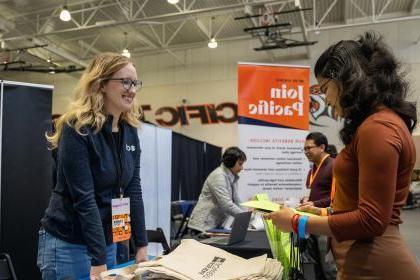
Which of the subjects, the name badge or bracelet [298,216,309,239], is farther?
the name badge

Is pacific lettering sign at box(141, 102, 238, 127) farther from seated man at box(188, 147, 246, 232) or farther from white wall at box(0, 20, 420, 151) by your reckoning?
seated man at box(188, 147, 246, 232)

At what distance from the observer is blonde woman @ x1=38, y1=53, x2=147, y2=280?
1.26 metres

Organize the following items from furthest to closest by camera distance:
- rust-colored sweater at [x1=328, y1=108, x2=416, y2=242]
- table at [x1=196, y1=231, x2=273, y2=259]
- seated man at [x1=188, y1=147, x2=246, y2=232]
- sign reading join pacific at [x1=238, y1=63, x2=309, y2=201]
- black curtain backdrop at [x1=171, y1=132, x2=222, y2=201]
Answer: black curtain backdrop at [x1=171, y1=132, x2=222, y2=201]
sign reading join pacific at [x1=238, y1=63, x2=309, y2=201]
seated man at [x1=188, y1=147, x2=246, y2=232]
table at [x1=196, y1=231, x2=273, y2=259]
rust-colored sweater at [x1=328, y1=108, x2=416, y2=242]

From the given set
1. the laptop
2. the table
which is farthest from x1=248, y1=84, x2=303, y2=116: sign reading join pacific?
the table

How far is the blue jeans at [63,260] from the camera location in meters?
1.30

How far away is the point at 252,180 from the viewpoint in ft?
13.5

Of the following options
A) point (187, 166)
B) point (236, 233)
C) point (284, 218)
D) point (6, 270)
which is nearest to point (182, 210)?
point (187, 166)

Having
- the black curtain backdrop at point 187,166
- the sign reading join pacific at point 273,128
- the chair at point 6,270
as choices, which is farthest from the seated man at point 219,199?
the black curtain backdrop at point 187,166

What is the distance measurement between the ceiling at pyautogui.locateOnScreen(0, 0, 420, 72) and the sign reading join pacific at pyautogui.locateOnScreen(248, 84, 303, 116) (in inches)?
156

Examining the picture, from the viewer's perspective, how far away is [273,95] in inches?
164

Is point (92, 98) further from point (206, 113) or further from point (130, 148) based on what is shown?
point (206, 113)

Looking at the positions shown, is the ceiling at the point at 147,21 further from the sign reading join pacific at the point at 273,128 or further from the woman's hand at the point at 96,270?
the woman's hand at the point at 96,270

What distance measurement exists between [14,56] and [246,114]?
8.87m

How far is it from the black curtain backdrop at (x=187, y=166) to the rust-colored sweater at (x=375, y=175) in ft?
19.4
